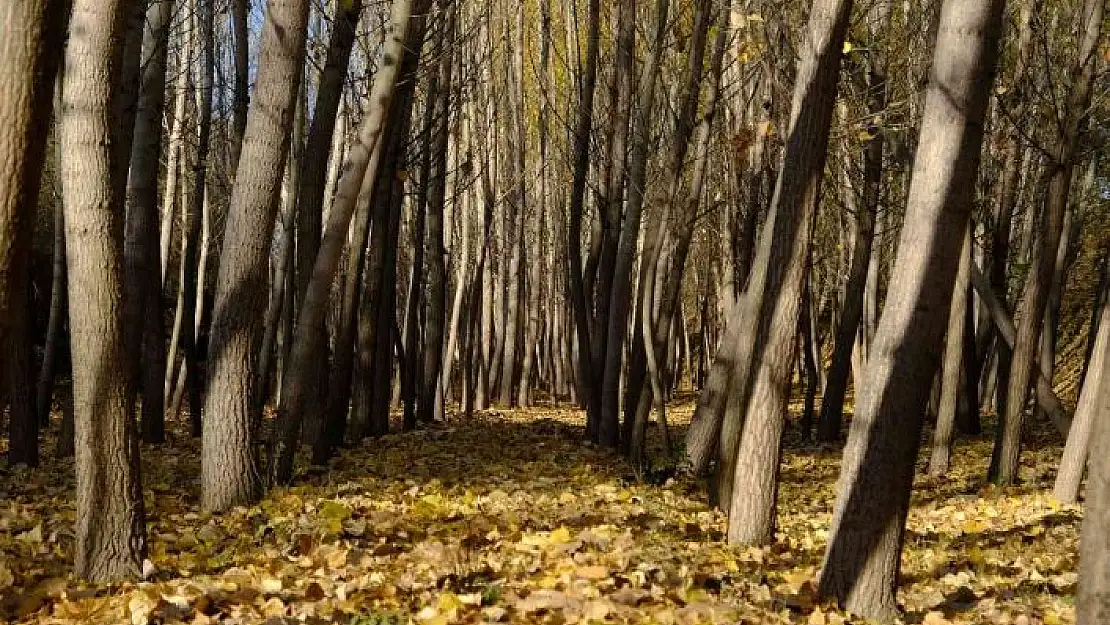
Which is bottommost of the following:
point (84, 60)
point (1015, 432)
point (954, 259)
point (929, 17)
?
point (1015, 432)

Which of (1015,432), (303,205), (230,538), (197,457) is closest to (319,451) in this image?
(197,457)

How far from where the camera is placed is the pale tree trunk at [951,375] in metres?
11.3

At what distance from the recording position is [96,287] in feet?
17.5

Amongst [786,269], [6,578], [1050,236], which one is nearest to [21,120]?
[6,578]

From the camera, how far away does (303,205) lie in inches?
406

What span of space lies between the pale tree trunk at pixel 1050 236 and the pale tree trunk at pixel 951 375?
2.82 feet

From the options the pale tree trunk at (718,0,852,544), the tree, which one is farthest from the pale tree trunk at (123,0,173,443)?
the tree

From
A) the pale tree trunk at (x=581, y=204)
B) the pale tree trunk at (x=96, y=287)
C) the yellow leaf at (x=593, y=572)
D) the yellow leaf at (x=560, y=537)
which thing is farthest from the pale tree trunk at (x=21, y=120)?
the pale tree trunk at (x=581, y=204)

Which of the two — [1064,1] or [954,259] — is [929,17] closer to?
[1064,1]

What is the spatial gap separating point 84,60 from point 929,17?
33.5 feet

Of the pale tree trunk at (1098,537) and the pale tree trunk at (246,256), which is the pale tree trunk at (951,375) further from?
the pale tree trunk at (1098,537)

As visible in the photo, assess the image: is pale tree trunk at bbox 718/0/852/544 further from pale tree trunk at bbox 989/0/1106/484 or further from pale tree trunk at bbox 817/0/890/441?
pale tree trunk at bbox 817/0/890/441

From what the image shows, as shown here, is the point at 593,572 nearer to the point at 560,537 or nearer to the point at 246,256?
the point at 560,537

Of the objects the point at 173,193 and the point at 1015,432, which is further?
the point at 173,193
